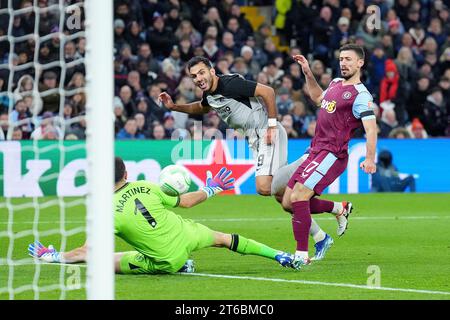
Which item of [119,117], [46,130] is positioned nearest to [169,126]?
[119,117]

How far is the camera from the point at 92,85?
639cm

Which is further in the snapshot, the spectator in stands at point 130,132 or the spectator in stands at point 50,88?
the spectator in stands at point 130,132

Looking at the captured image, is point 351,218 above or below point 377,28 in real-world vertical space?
below

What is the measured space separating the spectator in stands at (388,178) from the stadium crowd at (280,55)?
107 cm

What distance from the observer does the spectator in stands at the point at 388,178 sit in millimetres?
19688

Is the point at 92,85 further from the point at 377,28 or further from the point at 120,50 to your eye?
the point at 377,28

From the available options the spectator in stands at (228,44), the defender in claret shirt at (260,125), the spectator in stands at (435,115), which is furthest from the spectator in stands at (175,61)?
the defender in claret shirt at (260,125)

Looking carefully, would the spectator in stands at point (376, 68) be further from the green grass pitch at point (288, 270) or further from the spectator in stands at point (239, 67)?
the green grass pitch at point (288, 270)

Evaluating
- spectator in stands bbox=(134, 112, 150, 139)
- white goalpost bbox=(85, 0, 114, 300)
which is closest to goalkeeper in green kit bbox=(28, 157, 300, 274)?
white goalpost bbox=(85, 0, 114, 300)

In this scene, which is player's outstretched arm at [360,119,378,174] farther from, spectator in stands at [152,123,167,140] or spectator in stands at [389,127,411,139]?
spectator in stands at [389,127,411,139]

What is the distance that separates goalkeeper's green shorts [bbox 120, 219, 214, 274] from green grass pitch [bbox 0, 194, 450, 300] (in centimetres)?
12

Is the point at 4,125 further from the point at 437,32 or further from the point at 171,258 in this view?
the point at 437,32
